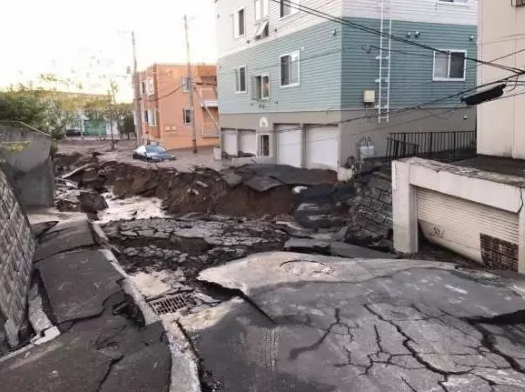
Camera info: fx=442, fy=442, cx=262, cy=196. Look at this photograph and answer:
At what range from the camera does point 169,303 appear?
673cm

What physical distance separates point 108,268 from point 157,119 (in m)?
35.5

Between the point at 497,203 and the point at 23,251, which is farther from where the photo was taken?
the point at 497,203

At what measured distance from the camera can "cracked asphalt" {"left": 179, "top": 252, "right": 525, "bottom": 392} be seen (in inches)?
175

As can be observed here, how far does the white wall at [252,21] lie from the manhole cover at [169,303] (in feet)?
43.8

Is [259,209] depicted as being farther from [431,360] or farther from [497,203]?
[431,360]

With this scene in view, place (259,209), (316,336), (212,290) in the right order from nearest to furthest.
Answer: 1. (316,336)
2. (212,290)
3. (259,209)

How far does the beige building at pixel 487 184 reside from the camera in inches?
358

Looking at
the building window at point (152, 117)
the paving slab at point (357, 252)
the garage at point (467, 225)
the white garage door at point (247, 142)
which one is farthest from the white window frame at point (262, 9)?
the building window at point (152, 117)

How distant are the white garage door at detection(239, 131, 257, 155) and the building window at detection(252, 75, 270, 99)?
101 inches

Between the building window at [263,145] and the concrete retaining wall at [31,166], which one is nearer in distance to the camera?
the concrete retaining wall at [31,166]

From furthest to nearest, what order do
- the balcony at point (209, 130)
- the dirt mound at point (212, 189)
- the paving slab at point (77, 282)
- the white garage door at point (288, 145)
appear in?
1. the balcony at point (209, 130)
2. the white garage door at point (288, 145)
3. the dirt mound at point (212, 189)
4. the paving slab at point (77, 282)

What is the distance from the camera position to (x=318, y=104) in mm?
18391

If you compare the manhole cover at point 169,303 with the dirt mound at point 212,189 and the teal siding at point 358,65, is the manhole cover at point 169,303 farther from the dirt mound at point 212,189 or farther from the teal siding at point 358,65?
the teal siding at point 358,65

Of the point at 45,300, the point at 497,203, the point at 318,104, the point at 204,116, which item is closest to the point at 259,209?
the point at 318,104
